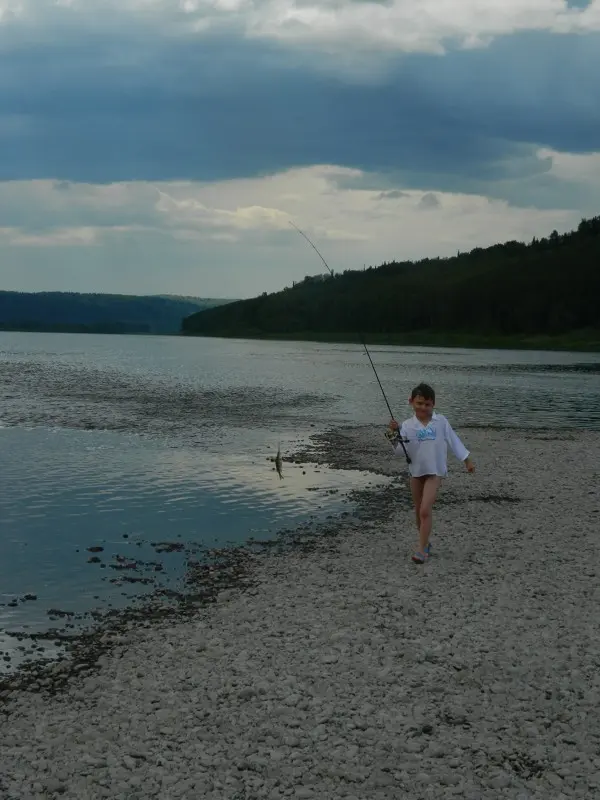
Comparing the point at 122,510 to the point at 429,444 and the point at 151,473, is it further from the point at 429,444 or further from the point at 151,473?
the point at 429,444

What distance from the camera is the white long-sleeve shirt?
1216 centimetres

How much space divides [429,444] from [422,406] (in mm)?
617

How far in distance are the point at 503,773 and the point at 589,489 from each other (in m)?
14.2

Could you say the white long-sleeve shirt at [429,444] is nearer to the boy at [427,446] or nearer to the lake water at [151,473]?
the boy at [427,446]

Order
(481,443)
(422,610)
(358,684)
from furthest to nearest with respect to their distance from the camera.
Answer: (481,443) < (422,610) < (358,684)

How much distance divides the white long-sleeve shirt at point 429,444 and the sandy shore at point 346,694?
5.33 ft

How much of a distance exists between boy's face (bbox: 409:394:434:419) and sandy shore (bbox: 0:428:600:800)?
7.82ft

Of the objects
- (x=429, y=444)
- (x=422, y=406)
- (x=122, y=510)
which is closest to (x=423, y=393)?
(x=422, y=406)

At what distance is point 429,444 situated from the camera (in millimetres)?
12148

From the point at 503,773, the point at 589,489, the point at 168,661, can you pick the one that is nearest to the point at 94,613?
the point at 168,661

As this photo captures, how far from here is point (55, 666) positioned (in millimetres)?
9008

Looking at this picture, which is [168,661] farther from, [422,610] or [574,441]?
[574,441]

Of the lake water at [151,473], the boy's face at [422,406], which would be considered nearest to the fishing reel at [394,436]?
the boy's face at [422,406]

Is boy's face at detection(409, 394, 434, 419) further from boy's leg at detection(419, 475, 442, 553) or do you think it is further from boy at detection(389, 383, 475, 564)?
boy's leg at detection(419, 475, 442, 553)
